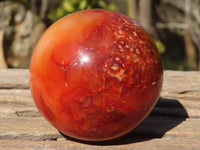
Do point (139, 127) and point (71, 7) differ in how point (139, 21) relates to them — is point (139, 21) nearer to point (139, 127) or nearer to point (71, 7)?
point (71, 7)

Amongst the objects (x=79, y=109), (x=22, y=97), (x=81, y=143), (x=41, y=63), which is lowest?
(x=22, y=97)

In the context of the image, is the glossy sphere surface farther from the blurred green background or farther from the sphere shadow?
the blurred green background

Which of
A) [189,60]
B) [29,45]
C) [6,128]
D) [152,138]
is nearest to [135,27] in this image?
[152,138]

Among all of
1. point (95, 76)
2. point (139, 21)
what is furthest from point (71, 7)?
point (95, 76)

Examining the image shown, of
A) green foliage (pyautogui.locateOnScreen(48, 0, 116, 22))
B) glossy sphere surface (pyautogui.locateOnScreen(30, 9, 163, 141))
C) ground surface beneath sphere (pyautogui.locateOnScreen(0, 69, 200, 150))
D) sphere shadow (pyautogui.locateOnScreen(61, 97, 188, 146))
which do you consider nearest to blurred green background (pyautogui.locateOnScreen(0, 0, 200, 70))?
green foliage (pyautogui.locateOnScreen(48, 0, 116, 22))

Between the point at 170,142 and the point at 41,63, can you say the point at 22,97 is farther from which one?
the point at 170,142
